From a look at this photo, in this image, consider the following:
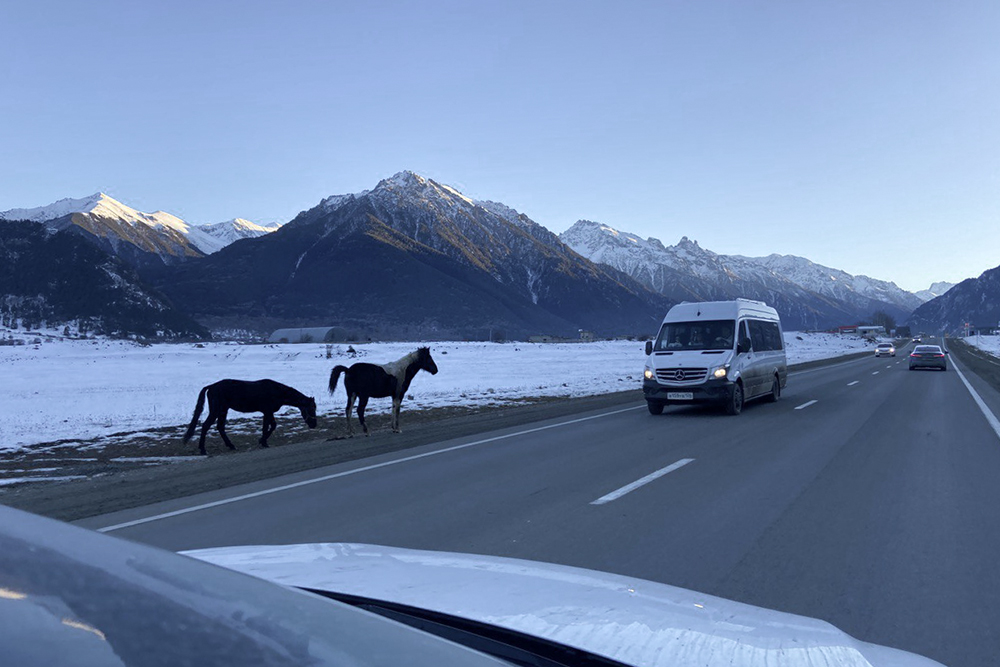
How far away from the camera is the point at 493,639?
221 cm

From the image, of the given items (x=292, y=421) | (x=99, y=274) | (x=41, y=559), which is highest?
(x=99, y=274)

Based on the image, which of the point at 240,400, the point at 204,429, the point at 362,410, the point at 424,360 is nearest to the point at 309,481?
the point at 204,429

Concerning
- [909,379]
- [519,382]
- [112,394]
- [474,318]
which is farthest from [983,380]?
[474,318]

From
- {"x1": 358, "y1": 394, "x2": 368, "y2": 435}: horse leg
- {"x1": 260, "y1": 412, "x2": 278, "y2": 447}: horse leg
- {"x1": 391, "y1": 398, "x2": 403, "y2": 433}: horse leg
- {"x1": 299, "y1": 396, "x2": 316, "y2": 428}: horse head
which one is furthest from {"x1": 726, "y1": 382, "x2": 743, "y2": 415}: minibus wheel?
{"x1": 260, "y1": 412, "x2": 278, "y2": 447}: horse leg

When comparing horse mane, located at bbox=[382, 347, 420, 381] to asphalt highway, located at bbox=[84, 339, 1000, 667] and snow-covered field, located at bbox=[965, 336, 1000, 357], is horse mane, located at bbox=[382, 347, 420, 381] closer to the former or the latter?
asphalt highway, located at bbox=[84, 339, 1000, 667]

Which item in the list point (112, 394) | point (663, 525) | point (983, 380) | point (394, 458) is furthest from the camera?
point (983, 380)

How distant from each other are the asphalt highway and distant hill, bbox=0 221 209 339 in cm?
15669

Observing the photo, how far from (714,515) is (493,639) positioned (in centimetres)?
510

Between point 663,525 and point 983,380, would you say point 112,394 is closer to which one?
point 663,525

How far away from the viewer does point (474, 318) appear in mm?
197875

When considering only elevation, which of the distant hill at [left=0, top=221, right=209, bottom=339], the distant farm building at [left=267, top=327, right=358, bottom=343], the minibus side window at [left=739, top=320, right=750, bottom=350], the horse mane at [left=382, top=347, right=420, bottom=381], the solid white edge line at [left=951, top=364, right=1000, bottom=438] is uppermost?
the distant hill at [left=0, top=221, right=209, bottom=339]

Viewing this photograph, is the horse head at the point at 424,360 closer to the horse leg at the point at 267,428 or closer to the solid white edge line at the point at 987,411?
the horse leg at the point at 267,428

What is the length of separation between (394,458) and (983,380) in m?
27.9

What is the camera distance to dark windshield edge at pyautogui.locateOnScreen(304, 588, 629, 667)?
6.66ft
